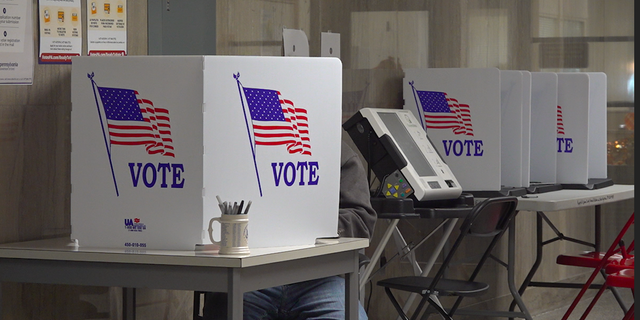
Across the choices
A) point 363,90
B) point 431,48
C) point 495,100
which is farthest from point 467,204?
point 431,48

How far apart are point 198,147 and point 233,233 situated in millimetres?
224

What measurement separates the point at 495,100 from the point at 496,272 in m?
1.31

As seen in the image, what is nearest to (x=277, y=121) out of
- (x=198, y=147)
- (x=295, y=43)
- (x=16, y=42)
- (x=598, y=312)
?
(x=198, y=147)

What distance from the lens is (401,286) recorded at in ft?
10.7

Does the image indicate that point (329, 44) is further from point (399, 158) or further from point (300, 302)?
point (300, 302)

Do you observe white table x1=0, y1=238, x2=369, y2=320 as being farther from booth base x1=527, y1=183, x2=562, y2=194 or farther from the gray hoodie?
booth base x1=527, y1=183, x2=562, y2=194

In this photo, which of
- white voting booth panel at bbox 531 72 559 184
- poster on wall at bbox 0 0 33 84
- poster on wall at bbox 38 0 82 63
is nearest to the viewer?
poster on wall at bbox 0 0 33 84

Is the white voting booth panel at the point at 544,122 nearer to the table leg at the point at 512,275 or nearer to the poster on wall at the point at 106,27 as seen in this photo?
the table leg at the point at 512,275

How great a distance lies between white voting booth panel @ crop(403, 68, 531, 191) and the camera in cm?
385

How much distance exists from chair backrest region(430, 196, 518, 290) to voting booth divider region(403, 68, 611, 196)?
1.60 ft

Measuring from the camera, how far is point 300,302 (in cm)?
242

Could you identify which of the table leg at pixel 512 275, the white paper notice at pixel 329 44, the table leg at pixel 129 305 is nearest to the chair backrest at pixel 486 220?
the table leg at pixel 512 275

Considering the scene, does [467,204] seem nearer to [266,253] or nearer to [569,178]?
[569,178]

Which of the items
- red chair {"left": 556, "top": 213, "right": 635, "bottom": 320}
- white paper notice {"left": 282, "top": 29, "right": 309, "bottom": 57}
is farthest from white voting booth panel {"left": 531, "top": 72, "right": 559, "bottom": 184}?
white paper notice {"left": 282, "top": 29, "right": 309, "bottom": 57}
